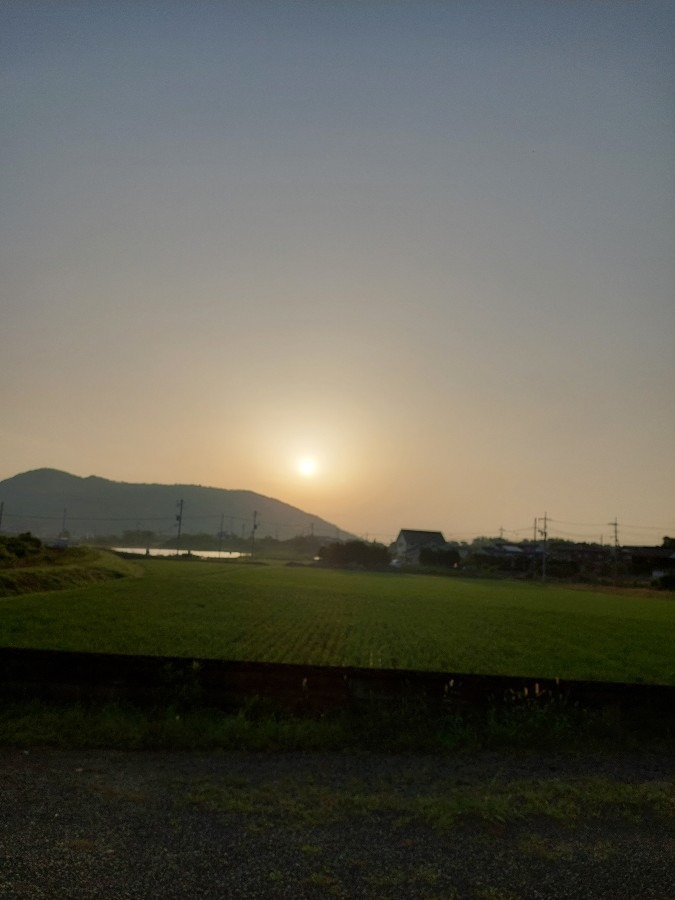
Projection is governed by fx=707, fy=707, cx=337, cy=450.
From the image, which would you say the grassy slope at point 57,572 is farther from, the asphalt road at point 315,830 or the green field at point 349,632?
the asphalt road at point 315,830

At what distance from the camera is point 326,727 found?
26.2ft

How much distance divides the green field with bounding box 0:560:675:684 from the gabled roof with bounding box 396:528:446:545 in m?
99.4

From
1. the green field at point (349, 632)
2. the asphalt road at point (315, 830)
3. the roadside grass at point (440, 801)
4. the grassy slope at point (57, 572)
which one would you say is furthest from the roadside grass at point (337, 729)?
the grassy slope at point (57, 572)

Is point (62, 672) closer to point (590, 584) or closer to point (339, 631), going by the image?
point (339, 631)

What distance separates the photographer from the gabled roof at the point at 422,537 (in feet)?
432

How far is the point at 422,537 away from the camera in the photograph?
133 metres

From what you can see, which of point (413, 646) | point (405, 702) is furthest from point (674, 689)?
point (413, 646)

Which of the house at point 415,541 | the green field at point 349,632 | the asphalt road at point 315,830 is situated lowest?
the green field at point 349,632

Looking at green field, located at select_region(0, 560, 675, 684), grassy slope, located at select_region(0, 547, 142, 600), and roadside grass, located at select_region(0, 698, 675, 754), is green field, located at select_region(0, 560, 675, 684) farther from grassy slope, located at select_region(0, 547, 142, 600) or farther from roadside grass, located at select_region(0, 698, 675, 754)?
roadside grass, located at select_region(0, 698, 675, 754)

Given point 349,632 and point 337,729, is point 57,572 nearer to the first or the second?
point 349,632

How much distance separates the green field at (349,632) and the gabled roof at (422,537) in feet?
326

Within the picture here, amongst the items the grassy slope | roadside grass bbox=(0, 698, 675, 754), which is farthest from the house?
roadside grass bbox=(0, 698, 675, 754)

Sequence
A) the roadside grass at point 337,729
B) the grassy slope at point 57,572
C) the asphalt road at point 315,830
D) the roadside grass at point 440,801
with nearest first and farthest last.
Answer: the asphalt road at point 315,830 → the roadside grass at point 440,801 → the roadside grass at point 337,729 → the grassy slope at point 57,572

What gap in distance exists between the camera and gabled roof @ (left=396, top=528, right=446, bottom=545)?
132m
